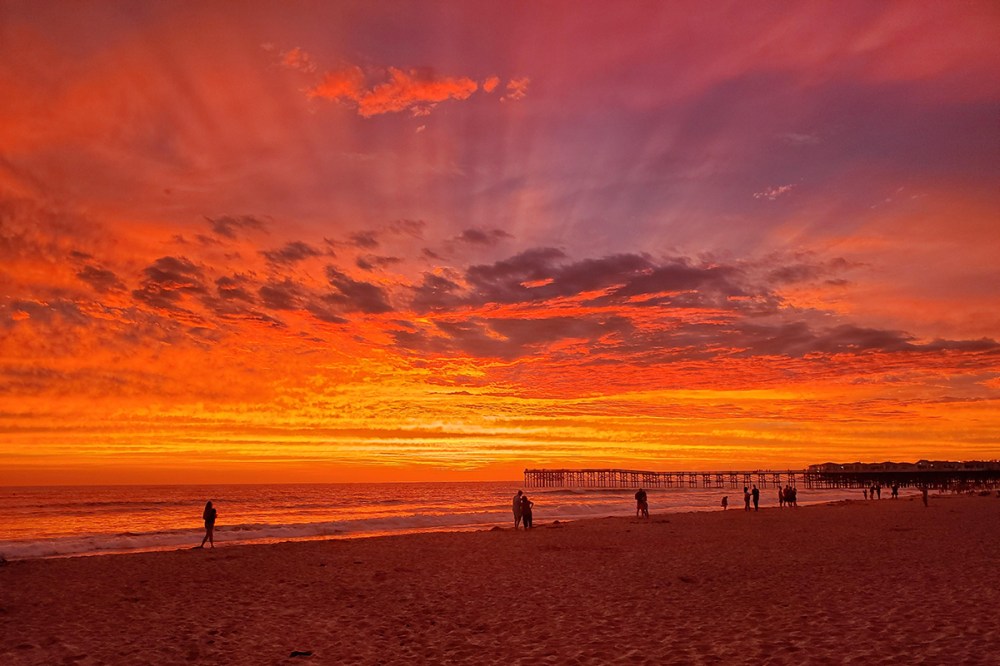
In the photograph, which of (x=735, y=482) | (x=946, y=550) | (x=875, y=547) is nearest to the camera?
(x=946, y=550)

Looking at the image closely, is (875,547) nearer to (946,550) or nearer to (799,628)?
(946,550)

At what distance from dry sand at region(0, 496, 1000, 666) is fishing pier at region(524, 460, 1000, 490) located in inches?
3749

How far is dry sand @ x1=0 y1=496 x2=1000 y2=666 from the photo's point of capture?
1061 centimetres

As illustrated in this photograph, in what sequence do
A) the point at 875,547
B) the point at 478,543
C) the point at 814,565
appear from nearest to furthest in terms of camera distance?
1. the point at 814,565
2. the point at 875,547
3. the point at 478,543

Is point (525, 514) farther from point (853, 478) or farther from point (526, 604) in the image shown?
point (853, 478)

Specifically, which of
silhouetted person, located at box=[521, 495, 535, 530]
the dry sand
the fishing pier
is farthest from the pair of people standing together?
the fishing pier

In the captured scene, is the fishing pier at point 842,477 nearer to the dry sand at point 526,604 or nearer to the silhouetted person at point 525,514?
the silhouetted person at point 525,514

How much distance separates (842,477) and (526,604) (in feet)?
460

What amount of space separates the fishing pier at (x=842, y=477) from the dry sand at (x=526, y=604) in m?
95.2

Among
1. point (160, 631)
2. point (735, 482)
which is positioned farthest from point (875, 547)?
point (735, 482)

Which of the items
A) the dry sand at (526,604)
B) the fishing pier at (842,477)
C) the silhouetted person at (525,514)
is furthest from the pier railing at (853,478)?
the dry sand at (526,604)

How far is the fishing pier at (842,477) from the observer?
392 feet

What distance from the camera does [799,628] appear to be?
1141 centimetres

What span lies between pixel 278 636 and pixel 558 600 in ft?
20.3
